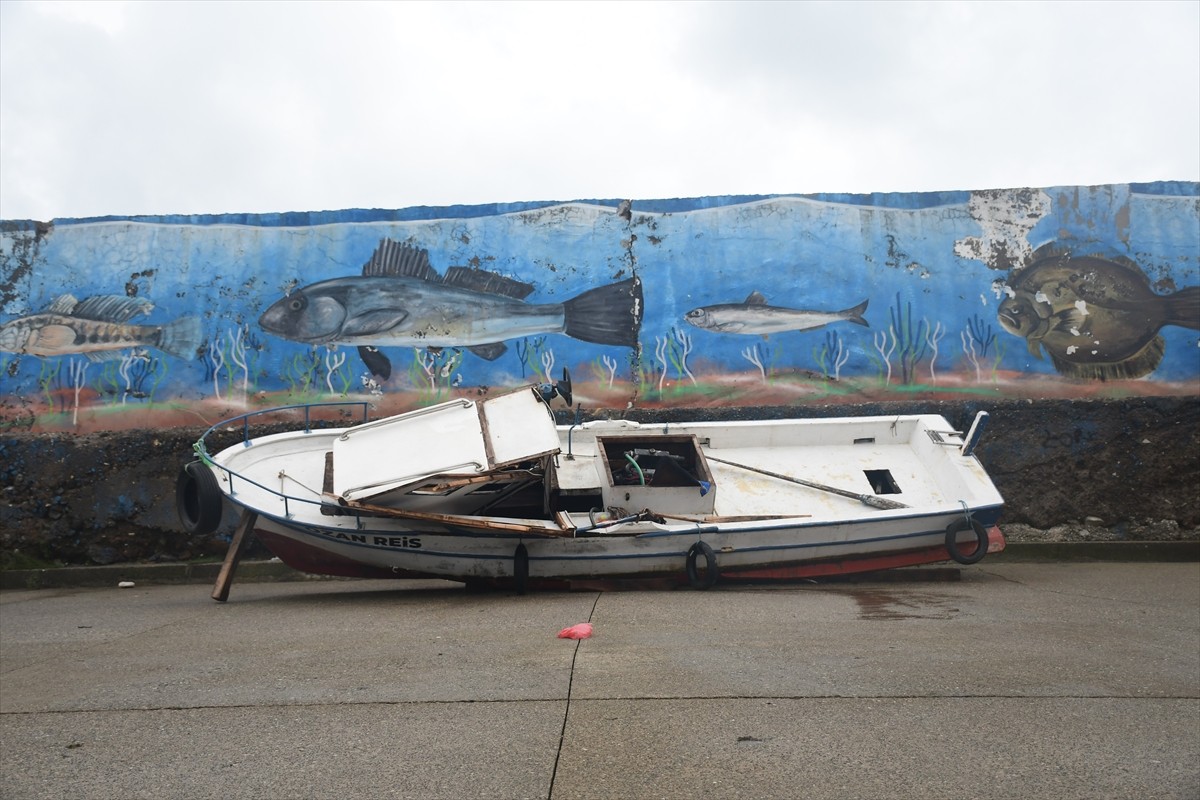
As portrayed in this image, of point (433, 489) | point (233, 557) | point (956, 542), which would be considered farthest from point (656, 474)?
point (233, 557)

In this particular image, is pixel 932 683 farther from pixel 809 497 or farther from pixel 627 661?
pixel 809 497

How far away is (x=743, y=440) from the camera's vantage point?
10.5 metres

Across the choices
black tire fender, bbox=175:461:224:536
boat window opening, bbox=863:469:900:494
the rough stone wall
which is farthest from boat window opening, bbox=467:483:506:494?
the rough stone wall

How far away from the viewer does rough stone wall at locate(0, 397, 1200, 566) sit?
11.3 m

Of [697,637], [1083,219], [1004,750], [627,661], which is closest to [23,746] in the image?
[627,661]

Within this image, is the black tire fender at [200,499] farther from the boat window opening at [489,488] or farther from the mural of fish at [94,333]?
the mural of fish at [94,333]

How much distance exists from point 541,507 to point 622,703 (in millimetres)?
4737

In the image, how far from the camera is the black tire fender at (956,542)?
8977 millimetres

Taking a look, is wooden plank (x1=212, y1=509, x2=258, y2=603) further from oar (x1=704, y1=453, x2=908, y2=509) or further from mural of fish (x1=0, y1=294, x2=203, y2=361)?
oar (x1=704, y1=453, x2=908, y2=509)

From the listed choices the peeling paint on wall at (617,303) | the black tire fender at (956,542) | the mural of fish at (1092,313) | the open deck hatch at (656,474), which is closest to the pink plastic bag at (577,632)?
the open deck hatch at (656,474)

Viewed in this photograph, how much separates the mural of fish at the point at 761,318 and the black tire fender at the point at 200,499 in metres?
5.99

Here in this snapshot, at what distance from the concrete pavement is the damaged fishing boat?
1.10 metres

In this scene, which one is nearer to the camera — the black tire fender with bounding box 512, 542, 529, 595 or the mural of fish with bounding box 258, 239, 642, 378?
the black tire fender with bounding box 512, 542, 529, 595

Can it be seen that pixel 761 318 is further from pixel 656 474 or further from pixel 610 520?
pixel 610 520
